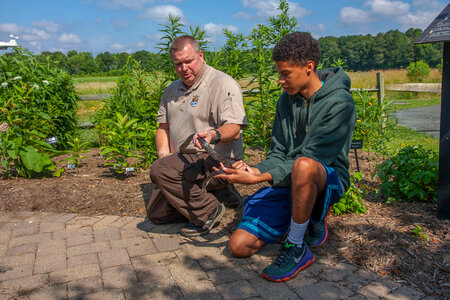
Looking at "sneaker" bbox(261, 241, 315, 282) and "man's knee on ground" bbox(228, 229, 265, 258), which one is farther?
"man's knee on ground" bbox(228, 229, 265, 258)

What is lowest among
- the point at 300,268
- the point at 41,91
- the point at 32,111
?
the point at 300,268

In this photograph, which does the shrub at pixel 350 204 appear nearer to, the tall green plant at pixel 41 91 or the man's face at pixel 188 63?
the man's face at pixel 188 63

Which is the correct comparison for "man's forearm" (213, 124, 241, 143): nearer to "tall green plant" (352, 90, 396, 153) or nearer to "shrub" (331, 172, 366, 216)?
"shrub" (331, 172, 366, 216)

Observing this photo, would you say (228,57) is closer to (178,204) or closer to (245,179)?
(178,204)

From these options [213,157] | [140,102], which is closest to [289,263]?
[213,157]

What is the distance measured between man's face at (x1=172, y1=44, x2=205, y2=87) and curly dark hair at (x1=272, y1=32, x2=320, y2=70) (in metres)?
0.97

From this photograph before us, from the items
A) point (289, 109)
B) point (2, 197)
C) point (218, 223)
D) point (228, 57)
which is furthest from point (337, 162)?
point (2, 197)

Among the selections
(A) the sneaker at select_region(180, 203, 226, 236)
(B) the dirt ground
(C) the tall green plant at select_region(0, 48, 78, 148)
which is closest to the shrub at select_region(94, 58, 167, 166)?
(B) the dirt ground

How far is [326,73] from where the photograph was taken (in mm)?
2883

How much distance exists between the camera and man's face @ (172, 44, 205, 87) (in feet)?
11.0

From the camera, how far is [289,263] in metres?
2.51

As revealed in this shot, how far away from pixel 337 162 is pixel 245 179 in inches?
29.8

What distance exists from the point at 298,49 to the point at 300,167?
0.84 meters

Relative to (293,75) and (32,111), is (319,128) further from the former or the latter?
(32,111)
